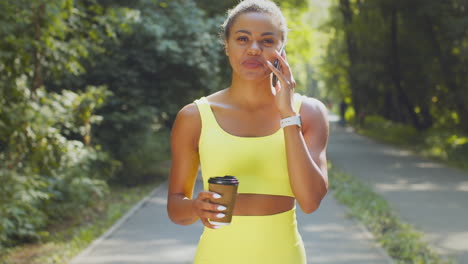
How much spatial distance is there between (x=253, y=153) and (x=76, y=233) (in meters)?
7.66

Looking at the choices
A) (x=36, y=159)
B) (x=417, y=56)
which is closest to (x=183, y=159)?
(x=36, y=159)

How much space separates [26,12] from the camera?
716 centimetres

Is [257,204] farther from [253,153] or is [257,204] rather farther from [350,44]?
[350,44]

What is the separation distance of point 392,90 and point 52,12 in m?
26.5

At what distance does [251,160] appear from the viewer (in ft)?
7.54

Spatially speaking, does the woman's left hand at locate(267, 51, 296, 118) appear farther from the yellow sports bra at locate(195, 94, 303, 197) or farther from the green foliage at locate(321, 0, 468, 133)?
the green foliage at locate(321, 0, 468, 133)

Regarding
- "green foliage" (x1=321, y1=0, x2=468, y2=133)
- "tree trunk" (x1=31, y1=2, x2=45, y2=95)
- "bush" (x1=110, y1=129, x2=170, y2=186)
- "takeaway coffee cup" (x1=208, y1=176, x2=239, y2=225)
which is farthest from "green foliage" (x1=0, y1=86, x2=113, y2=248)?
"green foliage" (x1=321, y1=0, x2=468, y2=133)

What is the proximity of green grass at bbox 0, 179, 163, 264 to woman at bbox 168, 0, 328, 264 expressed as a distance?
5493mm

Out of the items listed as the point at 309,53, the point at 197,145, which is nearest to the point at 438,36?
the point at 309,53

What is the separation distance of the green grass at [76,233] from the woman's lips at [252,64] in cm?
570

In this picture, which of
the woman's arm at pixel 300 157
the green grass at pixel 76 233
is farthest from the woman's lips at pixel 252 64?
the green grass at pixel 76 233

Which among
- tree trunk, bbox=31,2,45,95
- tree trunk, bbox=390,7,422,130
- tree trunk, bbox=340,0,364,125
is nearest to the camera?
tree trunk, bbox=31,2,45,95

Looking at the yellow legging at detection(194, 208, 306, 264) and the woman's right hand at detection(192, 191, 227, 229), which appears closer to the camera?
the woman's right hand at detection(192, 191, 227, 229)

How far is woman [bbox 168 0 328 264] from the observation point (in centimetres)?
230
